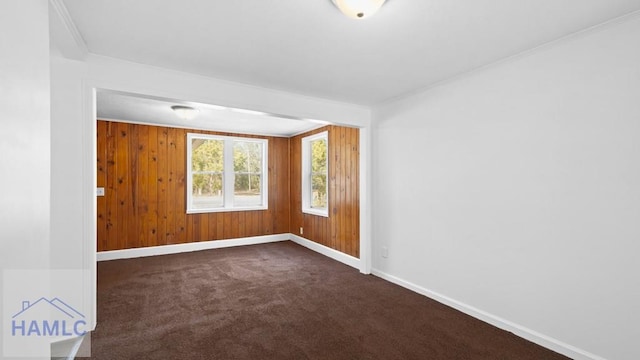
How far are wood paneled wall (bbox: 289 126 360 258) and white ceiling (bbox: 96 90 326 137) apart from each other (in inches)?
19.8

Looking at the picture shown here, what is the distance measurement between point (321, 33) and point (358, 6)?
494 mm

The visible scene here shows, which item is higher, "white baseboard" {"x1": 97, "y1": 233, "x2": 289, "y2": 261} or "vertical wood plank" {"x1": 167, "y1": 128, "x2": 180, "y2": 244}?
"vertical wood plank" {"x1": 167, "y1": 128, "x2": 180, "y2": 244}

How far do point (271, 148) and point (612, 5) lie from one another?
17.3 ft

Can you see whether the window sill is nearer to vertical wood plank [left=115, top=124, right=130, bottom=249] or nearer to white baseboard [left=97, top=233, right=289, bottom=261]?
white baseboard [left=97, top=233, right=289, bottom=261]

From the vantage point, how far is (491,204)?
268cm

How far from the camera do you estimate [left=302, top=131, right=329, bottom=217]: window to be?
5312 mm

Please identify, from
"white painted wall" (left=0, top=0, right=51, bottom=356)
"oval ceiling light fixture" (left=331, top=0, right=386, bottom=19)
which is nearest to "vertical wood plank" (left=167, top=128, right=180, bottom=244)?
"white painted wall" (left=0, top=0, right=51, bottom=356)

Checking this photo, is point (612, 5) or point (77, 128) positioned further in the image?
point (77, 128)

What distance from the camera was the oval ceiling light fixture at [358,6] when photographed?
163 cm

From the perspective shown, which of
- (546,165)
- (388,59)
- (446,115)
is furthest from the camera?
(446,115)

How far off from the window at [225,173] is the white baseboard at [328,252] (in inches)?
39.7

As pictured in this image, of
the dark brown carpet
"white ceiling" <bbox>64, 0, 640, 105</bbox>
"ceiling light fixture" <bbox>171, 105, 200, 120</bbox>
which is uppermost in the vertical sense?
"white ceiling" <bbox>64, 0, 640, 105</bbox>

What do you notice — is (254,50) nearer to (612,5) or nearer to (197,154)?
(612,5)

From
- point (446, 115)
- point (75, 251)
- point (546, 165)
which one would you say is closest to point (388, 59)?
point (446, 115)
